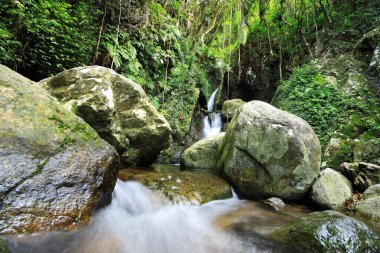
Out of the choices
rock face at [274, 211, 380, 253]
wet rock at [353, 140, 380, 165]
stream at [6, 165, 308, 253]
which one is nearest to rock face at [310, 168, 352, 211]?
stream at [6, 165, 308, 253]

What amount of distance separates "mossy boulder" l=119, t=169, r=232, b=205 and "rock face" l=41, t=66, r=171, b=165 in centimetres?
64

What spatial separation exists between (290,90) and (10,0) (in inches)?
311

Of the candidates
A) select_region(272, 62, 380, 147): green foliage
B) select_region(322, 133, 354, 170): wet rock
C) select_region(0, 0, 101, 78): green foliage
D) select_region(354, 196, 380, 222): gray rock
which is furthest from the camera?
select_region(272, 62, 380, 147): green foliage


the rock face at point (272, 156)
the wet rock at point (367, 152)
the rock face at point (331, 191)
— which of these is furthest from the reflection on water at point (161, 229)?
the wet rock at point (367, 152)

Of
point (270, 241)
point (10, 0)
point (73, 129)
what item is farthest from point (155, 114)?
point (270, 241)

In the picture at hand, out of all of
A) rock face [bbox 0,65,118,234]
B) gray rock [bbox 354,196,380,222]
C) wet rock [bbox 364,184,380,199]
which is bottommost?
Answer: gray rock [bbox 354,196,380,222]

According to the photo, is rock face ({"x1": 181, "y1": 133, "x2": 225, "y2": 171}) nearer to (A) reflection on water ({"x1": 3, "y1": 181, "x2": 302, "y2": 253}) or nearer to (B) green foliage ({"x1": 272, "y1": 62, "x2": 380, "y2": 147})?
(A) reflection on water ({"x1": 3, "y1": 181, "x2": 302, "y2": 253})

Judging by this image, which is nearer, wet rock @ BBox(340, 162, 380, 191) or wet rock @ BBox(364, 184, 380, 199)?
wet rock @ BBox(364, 184, 380, 199)

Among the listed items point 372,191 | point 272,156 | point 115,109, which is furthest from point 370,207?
point 115,109

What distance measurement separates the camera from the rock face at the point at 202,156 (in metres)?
6.22

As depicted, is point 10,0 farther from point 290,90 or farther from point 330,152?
point 290,90

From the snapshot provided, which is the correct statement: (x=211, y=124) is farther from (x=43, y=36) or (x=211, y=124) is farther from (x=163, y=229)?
(x=163, y=229)

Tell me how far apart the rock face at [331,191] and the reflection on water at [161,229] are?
105 cm

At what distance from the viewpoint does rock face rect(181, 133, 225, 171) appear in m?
6.22
